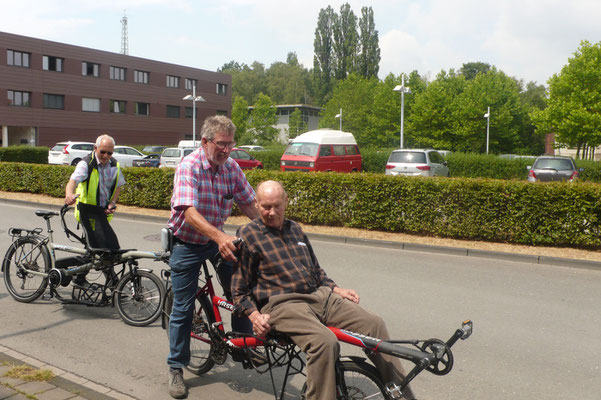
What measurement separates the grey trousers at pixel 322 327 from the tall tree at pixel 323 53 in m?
84.7

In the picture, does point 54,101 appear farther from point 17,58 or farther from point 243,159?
point 243,159

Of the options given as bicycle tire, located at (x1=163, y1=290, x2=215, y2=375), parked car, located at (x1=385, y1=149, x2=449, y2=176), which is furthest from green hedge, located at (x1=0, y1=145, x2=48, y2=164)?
bicycle tire, located at (x1=163, y1=290, x2=215, y2=375)

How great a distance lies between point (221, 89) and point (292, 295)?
6660cm

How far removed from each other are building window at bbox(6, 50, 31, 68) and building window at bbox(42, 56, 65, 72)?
1.61 m

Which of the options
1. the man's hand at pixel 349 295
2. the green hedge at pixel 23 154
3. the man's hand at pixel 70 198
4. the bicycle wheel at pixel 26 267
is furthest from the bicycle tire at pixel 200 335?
the green hedge at pixel 23 154

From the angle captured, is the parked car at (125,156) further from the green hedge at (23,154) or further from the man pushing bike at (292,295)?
the man pushing bike at (292,295)

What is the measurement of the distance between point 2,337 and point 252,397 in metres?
2.66

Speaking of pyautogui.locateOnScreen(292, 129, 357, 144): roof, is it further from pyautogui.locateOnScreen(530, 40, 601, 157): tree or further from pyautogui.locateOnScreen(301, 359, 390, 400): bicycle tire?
pyautogui.locateOnScreen(301, 359, 390, 400): bicycle tire

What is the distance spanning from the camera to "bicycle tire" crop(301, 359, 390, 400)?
2.89 m

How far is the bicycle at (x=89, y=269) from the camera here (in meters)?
5.23

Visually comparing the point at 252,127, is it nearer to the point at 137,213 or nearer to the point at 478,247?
the point at 137,213

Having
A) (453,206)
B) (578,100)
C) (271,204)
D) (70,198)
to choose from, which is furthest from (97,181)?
(578,100)

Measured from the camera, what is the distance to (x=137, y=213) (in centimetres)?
1405

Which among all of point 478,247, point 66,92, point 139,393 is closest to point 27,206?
point 478,247
